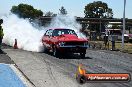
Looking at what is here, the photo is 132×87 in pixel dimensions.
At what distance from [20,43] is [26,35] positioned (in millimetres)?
1929

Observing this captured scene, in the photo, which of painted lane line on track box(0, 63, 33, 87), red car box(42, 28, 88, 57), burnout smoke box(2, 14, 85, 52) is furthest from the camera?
burnout smoke box(2, 14, 85, 52)

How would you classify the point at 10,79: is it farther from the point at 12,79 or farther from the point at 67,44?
the point at 67,44

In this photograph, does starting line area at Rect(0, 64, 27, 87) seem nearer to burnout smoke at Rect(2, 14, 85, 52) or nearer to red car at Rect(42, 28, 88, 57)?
red car at Rect(42, 28, 88, 57)

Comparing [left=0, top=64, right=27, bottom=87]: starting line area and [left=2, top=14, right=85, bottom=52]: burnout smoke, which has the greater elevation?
[left=2, top=14, right=85, bottom=52]: burnout smoke

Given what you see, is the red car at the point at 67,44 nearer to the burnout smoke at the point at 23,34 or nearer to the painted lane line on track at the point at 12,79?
the burnout smoke at the point at 23,34

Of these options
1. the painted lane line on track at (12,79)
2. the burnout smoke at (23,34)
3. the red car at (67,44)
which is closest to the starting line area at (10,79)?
the painted lane line on track at (12,79)

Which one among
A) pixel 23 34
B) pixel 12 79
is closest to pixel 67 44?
pixel 12 79

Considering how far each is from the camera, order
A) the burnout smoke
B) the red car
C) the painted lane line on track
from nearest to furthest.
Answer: the painted lane line on track, the red car, the burnout smoke

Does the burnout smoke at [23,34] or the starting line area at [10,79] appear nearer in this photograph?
the starting line area at [10,79]

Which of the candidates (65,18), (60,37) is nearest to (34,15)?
(65,18)

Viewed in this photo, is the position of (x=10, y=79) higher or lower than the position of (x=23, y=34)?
lower

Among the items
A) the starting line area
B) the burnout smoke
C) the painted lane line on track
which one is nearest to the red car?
the burnout smoke

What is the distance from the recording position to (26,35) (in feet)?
99.0

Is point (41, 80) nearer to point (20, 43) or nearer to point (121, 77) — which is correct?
point (121, 77)
